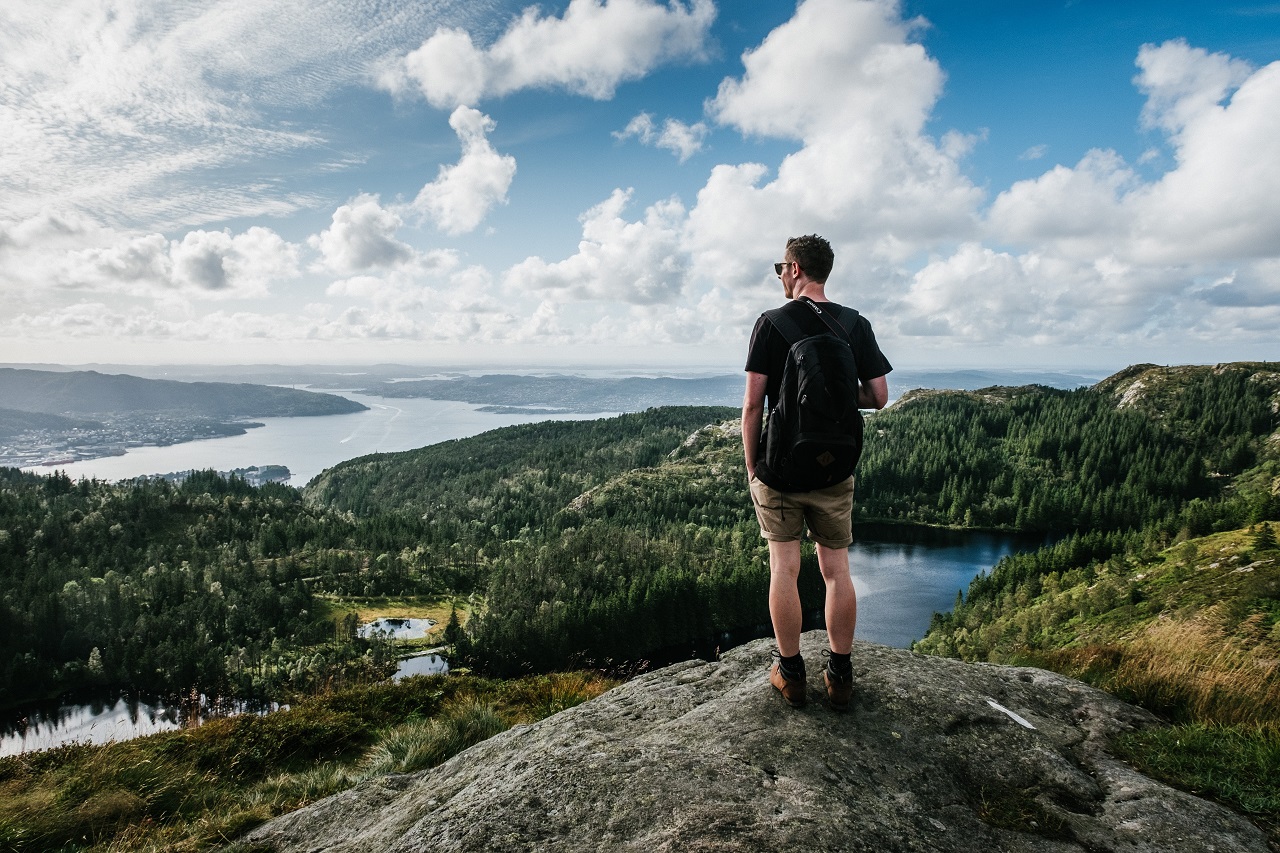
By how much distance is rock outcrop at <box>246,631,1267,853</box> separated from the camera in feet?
12.7

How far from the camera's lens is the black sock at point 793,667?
5.47 meters

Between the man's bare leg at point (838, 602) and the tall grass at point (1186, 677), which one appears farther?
the tall grass at point (1186, 677)

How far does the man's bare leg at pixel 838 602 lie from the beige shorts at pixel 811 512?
146mm

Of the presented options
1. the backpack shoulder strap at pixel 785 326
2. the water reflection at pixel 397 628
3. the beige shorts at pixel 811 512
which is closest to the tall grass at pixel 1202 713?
the beige shorts at pixel 811 512

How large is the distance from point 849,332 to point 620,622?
296ft

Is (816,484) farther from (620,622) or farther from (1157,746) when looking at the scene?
(620,622)

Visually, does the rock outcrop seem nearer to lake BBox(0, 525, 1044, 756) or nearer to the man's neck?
the man's neck

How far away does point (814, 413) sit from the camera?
5.04m

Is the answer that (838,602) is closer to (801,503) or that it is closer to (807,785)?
(801,503)

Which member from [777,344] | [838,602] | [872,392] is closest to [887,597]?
[838,602]

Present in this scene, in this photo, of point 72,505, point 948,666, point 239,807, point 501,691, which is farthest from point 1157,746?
point 72,505

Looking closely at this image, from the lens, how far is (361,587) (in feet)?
497

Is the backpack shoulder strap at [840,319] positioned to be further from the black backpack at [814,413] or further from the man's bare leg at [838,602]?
the man's bare leg at [838,602]

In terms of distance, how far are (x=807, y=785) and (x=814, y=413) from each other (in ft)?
9.35
